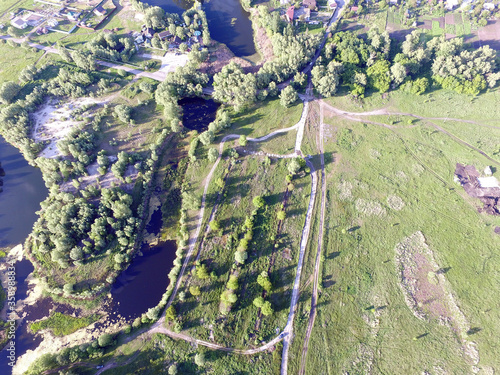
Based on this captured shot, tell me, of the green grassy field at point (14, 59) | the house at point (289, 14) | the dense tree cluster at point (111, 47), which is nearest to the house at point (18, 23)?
the green grassy field at point (14, 59)

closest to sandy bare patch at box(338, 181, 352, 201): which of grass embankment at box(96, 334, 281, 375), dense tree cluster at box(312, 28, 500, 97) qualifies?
dense tree cluster at box(312, 28, 500, 97)

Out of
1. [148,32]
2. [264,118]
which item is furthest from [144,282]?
[148,32]

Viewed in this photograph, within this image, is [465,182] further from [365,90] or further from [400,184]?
[365,90]

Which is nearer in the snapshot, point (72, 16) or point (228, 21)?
point (72, 16)

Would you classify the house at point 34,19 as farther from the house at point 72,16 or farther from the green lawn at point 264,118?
the green lawn at point 264,118

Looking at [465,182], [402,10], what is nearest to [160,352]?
[465,182]

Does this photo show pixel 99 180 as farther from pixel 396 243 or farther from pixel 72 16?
pixel 396 243
